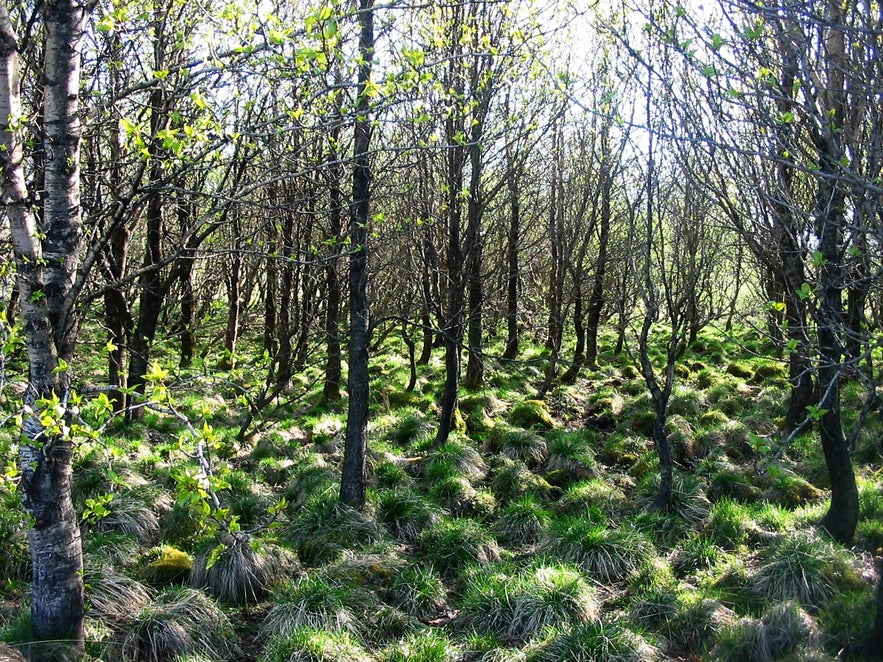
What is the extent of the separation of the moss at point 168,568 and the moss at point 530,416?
246 inches

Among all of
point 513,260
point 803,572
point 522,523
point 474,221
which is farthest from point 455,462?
point 513,260

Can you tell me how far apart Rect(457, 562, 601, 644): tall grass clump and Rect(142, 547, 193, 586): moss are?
2536 millimetres

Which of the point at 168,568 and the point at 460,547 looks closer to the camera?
the point at 168,568

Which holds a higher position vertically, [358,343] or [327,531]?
[358,343]

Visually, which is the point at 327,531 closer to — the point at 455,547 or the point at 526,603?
the point at 455,547

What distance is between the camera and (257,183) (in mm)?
4207

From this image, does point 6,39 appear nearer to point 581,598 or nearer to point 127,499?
point 127,499

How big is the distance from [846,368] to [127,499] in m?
6.61

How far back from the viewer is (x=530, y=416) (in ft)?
36.4

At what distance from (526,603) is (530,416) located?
600cm

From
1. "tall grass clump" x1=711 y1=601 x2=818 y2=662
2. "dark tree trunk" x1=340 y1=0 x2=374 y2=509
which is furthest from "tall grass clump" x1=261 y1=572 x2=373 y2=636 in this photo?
"tall grass clump" x1=711 y1=601 x2=818 y2=662

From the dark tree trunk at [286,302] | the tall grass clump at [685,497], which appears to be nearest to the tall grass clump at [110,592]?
the dark tree trunk at [286,302]

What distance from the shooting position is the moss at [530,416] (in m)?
11.0

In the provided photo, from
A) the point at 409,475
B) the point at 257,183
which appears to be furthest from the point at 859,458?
the point at 257,183
